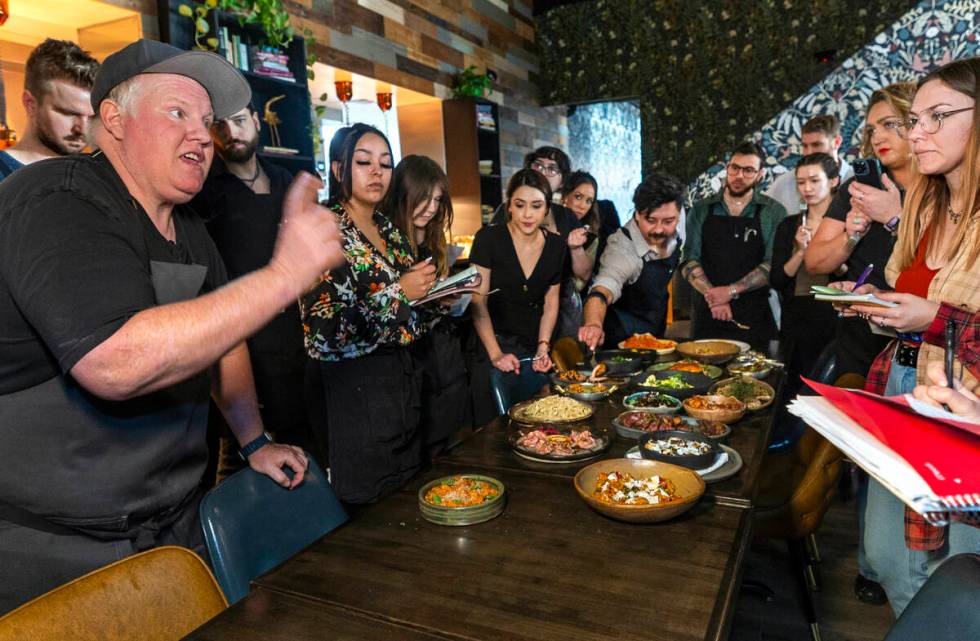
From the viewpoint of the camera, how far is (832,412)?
97 centimetres

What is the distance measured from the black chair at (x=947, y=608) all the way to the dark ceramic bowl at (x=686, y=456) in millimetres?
604

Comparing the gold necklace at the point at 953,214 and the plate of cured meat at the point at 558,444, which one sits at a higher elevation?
the gold necklace at the point at 953,214

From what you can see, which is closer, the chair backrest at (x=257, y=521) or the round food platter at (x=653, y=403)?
the chair backrest at (x=257, y=521)

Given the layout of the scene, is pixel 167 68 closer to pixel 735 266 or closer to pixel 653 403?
pixel 653 403

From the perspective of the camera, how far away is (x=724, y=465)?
62.9 inches

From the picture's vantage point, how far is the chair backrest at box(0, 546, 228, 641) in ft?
3.14

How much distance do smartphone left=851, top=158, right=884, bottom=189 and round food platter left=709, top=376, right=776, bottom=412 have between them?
3.19ft

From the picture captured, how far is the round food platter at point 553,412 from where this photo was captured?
1.98 m

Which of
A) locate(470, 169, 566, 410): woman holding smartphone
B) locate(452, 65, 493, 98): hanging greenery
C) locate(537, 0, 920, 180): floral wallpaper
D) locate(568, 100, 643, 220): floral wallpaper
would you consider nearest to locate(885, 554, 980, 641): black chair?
locate(470, 169, 566, 410): woman holding smartphone

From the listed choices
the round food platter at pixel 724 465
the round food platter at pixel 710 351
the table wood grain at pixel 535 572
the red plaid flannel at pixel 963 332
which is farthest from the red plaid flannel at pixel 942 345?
the round food platter at pixel 710 351

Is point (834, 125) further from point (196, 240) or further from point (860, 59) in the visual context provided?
point (196, 240)

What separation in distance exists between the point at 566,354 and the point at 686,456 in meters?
1.54

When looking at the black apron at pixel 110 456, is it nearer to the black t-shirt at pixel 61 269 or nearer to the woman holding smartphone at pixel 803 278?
the black t-shirt at pixel 61 269

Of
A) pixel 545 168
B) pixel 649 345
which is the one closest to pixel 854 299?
pixel 649 345
